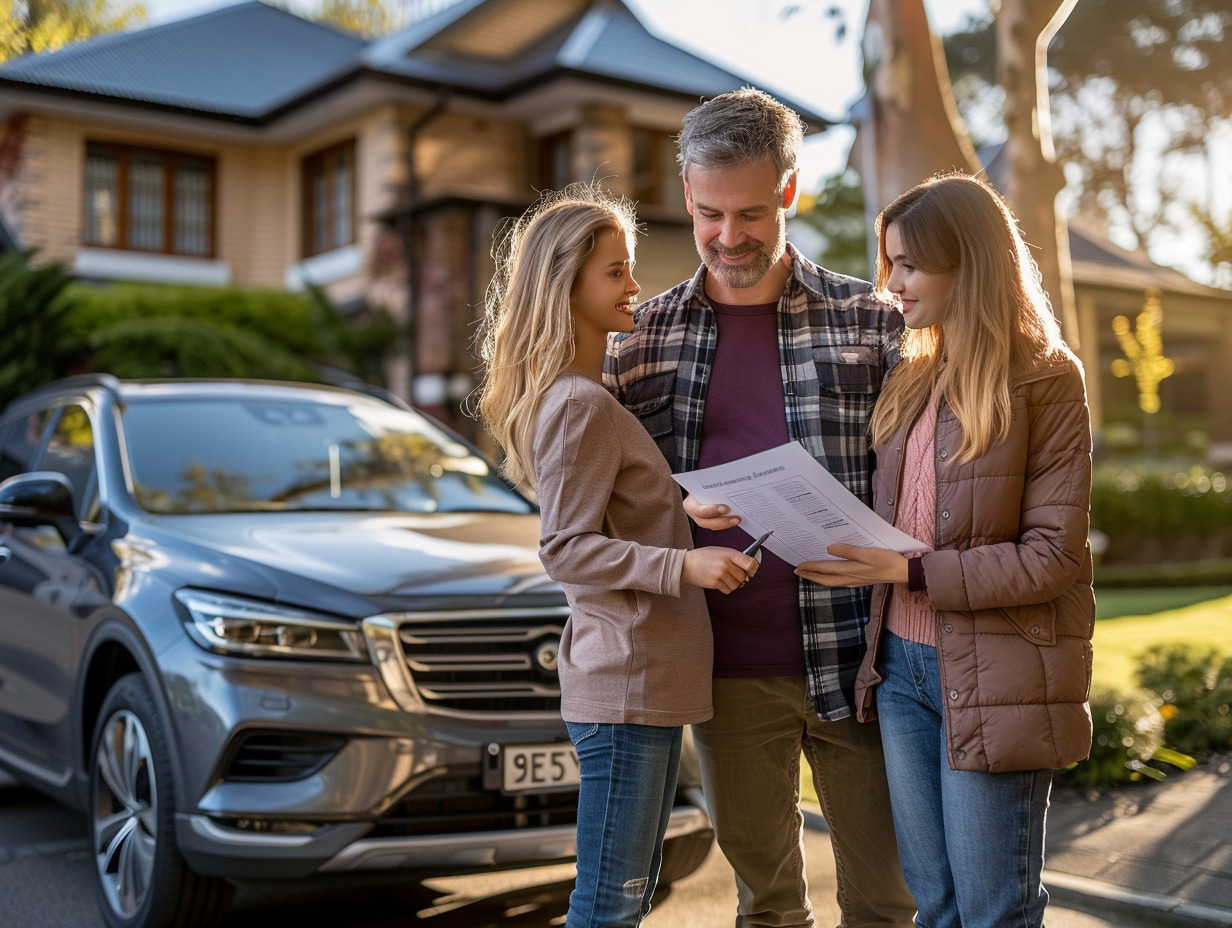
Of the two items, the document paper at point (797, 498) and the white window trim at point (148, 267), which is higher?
the white window trim at point (148, 267)

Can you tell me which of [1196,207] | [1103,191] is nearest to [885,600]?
[1196,207]

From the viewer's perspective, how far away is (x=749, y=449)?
3.10 metres

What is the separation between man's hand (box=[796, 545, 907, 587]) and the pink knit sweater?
0.08m

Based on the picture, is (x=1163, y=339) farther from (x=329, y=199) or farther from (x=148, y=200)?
(x=148, y=200)

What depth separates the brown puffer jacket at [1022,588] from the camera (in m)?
2.51

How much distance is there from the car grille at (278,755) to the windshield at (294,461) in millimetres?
1234

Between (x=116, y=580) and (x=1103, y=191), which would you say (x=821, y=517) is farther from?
(x=1103, y=191)

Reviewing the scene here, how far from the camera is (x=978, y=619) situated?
2582 millimetres

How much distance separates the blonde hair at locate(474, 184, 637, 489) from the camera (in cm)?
273

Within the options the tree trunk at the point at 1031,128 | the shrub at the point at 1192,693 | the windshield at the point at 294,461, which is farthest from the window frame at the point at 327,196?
the shrub at the point at 1192,693

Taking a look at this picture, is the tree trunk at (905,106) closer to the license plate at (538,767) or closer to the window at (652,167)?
the license plate at (538,767)

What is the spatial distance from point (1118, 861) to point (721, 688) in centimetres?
254

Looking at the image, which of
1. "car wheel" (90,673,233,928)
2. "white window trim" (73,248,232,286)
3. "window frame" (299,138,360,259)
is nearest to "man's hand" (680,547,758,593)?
"car wheel" (90,673,233,928)

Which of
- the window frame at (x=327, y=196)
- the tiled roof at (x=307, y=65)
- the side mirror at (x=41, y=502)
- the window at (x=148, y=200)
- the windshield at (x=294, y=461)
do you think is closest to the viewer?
the side mirror at (x=41, y=502)
